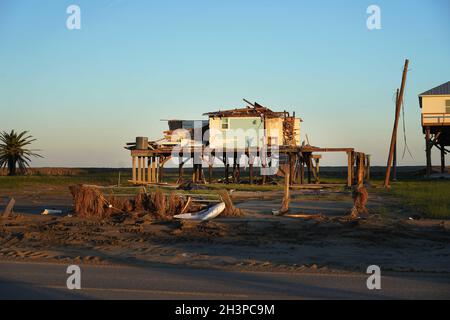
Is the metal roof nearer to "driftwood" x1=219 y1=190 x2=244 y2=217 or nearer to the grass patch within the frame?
the grass patch

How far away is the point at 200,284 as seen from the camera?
9.31m

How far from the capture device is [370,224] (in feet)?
52.0

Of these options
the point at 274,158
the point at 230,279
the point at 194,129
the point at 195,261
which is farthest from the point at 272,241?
the point at 194,129

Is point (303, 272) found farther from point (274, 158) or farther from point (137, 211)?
point (274, 158)

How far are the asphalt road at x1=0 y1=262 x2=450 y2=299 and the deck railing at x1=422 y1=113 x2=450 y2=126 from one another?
119 feet

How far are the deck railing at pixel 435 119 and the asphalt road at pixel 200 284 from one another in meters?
36.4

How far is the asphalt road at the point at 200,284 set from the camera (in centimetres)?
849

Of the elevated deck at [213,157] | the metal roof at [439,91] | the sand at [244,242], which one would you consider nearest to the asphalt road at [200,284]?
the sand at [244,242]

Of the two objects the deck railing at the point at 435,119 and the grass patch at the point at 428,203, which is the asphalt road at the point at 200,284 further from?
the deck railing at the point at 435,119

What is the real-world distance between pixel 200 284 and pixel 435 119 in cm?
3877

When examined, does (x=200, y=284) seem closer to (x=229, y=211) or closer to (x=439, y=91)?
(x=229, y=211)

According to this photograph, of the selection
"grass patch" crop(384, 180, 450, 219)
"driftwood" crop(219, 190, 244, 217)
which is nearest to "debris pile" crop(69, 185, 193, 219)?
"driftwood" crop(219, 190, 244, 217)

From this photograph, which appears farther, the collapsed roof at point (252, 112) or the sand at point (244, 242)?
the collapsed roof at point (252, 112)
